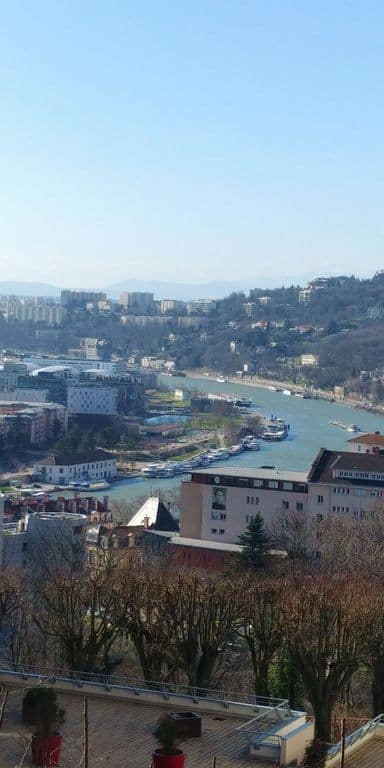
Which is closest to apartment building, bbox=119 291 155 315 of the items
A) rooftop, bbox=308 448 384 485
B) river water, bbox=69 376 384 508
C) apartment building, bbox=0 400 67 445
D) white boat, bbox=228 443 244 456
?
river water, bbox=69 376 384 508

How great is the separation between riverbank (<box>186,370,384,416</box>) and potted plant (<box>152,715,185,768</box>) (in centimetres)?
2317

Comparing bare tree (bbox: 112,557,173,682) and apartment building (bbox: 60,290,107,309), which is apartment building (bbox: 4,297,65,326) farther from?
bare tree (bbox: 112,557,173,682)

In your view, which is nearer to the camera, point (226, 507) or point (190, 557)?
point (190, 557)

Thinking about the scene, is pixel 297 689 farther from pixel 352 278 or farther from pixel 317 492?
pixel 352 278

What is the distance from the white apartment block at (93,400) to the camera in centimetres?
2064

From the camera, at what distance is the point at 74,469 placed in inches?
547

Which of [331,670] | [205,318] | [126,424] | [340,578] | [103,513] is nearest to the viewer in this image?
[331,670]

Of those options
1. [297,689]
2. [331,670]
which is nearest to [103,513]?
[297,689]

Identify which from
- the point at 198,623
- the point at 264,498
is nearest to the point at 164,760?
the point at 198,623

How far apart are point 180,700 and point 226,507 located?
212 inches

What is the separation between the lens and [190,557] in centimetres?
702

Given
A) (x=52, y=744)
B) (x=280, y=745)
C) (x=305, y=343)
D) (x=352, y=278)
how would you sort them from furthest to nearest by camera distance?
(x=352, y=278) < (x=305, y=343) < (x=280, y=745) < (x=52, y=744)

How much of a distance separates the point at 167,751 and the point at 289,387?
93.7ft

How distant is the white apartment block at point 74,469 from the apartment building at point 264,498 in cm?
540
